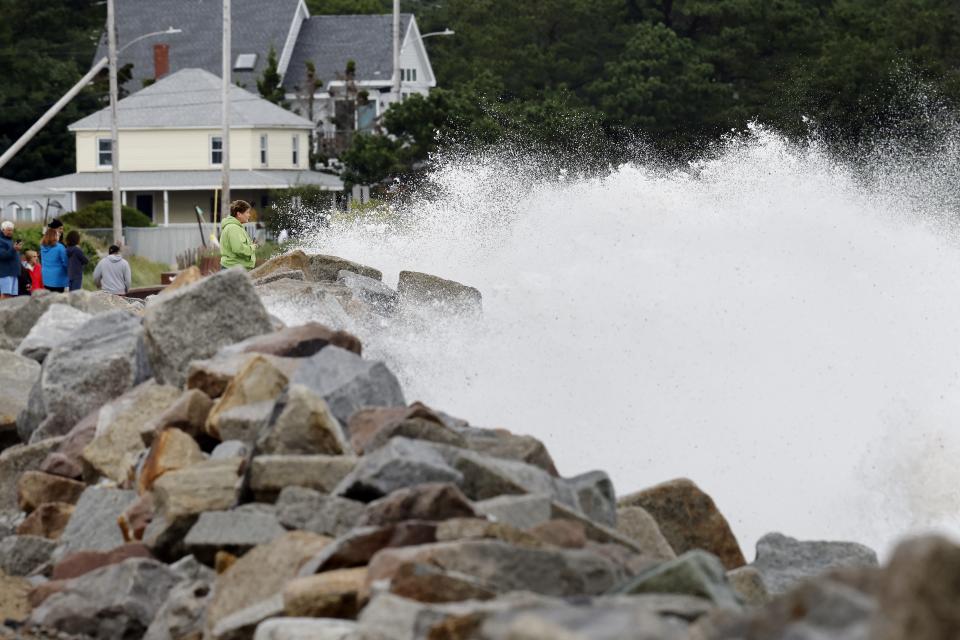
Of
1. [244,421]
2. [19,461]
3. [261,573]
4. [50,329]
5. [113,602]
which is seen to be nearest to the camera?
[261,573]

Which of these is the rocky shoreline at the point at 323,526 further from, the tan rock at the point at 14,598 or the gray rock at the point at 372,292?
the gray rock at the point at 372,292

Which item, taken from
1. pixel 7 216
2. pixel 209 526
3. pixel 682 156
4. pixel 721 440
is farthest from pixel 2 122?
pixel 209 526

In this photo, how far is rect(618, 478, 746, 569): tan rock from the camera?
10594 millimetres

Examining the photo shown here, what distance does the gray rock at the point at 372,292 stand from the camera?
18.8m

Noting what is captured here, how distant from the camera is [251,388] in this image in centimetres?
1052

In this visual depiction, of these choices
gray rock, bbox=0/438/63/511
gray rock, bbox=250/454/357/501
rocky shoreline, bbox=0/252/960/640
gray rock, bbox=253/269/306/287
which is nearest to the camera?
rocky shoreline, bbox=0/252/960/640

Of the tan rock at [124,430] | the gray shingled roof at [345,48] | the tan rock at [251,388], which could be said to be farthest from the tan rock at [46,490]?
the gray shingled roof at [345,48]

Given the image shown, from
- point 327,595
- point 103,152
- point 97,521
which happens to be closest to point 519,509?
point 327,595

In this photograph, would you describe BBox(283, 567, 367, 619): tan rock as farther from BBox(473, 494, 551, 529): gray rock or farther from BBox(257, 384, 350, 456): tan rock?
BBox(257, 384, 350, 456): tan rock

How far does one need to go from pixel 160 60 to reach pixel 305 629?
68809mm

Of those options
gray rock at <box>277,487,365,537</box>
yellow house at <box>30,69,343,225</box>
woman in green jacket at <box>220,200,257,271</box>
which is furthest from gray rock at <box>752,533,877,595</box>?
yellow house at <box>30,69,343,225</box>

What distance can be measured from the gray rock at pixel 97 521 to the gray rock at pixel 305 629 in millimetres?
2965

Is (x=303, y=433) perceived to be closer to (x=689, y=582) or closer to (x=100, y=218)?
(x=689, y=582)

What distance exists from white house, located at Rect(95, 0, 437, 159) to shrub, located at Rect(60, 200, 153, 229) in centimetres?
2065
